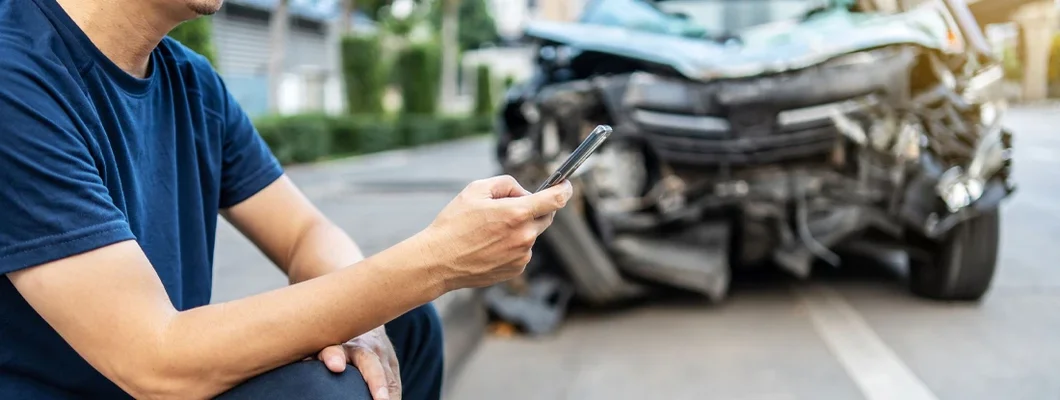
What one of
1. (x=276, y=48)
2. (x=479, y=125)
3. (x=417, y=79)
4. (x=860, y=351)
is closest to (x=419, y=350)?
(x=860, y=351)

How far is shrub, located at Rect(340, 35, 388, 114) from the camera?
25406 mm

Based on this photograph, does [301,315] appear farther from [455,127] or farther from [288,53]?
[288,53]

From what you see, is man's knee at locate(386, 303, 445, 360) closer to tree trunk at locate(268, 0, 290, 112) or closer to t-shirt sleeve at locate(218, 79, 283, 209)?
t-shirt sleeve at locate(218, 79, 283, 209)

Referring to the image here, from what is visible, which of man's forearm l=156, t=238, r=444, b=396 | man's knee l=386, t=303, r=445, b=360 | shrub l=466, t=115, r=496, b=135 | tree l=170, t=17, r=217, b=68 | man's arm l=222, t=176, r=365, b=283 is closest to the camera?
man's forearm l=156, t=238, r=444, b=396

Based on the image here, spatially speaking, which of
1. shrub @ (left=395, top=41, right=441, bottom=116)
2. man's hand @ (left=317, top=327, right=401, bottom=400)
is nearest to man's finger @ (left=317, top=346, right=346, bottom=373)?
man's hand @ (left=317, top=327, right=401, bottom=400)

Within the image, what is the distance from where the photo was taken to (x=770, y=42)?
4973 millimetres

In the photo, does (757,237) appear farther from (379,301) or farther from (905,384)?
(379,301)

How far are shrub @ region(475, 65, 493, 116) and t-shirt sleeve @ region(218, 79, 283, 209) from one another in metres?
39.9

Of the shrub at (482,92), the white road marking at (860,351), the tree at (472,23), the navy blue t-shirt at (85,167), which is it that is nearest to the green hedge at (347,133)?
the shrub at (482,92)

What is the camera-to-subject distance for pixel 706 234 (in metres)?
4.98

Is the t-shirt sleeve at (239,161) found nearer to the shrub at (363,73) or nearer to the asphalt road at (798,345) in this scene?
the asphalt road at (798,345)

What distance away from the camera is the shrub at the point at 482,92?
138 ft

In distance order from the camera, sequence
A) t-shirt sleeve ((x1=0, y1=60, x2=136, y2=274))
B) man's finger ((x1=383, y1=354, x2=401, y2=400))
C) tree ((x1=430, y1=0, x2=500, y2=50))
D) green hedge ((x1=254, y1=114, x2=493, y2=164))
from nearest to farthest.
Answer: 1. t-shirt sleeve ((x1=0, y1=60, x2=136, y2=274))
2. man's finger ((x1=383, y1=354, x2=401, y2=400))
3. green hedge ((x1=254, y1=114, x2=493, y2=164))
4. tree ((x1=430, y1=0, x2=500, y2=50))

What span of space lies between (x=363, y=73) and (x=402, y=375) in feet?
80.7
